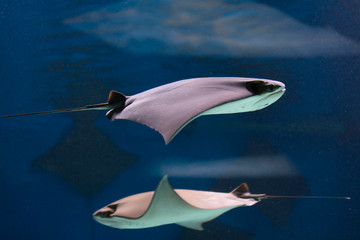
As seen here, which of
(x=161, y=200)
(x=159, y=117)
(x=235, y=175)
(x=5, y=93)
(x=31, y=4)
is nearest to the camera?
(x=159, y=117)

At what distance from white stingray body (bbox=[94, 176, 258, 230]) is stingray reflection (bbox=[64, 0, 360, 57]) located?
105 inches

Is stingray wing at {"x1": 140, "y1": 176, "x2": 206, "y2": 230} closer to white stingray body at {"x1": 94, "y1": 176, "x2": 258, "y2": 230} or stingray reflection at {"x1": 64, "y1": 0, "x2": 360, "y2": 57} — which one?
white stingray body at {"x1": 94, "y1": 176, "x2": 258, "y2": 230}

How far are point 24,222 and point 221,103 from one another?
14.8 feet

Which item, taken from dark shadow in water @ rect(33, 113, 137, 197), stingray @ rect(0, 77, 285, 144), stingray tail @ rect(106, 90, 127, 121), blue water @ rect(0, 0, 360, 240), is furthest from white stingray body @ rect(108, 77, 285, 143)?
dark shadow in water @ rect(33, 113, 137, 197)

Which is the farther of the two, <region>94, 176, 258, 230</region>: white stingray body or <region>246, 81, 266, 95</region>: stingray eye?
<region>246, 81, 266, 95</region>: stingray eye

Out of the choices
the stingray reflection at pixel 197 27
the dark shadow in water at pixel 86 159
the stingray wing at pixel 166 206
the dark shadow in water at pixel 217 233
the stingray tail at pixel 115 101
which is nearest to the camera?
the stingray wing at pixel 166 206

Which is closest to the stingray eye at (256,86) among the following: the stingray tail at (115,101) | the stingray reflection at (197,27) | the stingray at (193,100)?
the stingray at (193,100)

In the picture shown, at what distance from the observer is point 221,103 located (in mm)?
1580

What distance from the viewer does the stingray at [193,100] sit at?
1471 mm

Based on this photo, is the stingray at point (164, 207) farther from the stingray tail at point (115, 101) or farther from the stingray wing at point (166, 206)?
the stingray tail at point (115, 101)

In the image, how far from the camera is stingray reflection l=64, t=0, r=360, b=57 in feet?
14.7

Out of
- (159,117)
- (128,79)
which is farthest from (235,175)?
(159,117)

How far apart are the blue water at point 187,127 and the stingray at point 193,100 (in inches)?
93.6

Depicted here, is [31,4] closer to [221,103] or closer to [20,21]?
[20,21]
